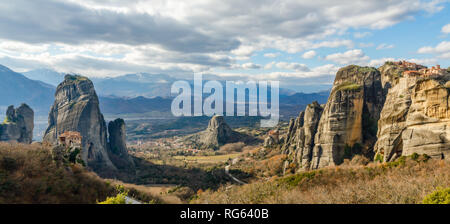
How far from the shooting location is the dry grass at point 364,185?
76.9 feet

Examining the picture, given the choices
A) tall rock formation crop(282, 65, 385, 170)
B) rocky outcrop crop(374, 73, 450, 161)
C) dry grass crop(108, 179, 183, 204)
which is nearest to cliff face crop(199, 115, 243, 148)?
dry grass crop(108, 179, 183, 204)

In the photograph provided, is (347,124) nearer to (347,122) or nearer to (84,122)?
(347,122)

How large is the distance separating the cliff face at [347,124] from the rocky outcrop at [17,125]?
7783 centimetres

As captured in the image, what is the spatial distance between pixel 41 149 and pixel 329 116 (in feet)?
145

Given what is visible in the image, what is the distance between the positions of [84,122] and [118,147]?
14.1 m

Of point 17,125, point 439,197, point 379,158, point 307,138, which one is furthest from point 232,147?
point 439,197

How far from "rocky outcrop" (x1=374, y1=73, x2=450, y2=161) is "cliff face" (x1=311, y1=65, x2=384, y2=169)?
222 inches

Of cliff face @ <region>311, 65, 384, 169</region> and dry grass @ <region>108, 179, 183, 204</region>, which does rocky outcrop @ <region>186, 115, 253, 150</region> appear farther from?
cliff face @ <region>311, 65, 384, 169</region>

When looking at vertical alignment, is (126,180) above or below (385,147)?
below

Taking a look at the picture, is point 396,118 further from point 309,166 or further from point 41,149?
point 41,149

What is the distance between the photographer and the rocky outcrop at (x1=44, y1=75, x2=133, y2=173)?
7988cm

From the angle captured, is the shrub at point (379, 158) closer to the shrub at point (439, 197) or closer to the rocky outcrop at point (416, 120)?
the rocky outcrop at point (416, 120)

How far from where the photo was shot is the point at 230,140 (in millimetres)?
136375
